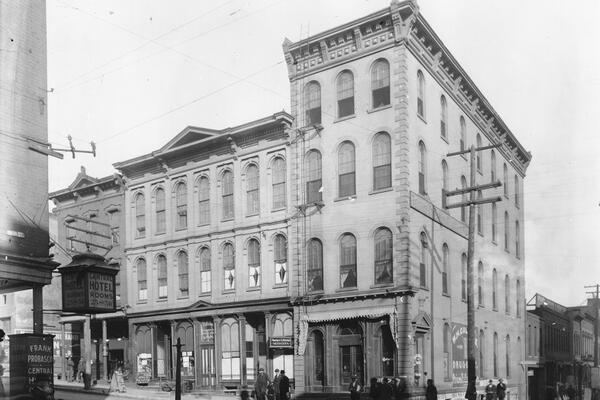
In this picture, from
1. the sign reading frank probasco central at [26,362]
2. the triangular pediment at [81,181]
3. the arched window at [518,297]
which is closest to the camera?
the sign reading frank probasco central at [26,362]

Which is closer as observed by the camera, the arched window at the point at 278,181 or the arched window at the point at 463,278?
the arched window at the point at 278,181

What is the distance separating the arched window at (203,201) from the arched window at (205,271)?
1.55 metres

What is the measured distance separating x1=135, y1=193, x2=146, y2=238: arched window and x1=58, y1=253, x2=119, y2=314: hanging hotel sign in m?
21.5

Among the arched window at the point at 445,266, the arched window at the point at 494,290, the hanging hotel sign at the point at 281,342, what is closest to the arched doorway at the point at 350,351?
the hanging hotel sign at the point at 281,342

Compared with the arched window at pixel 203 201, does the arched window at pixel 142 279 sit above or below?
below

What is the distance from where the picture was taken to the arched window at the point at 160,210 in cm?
3834

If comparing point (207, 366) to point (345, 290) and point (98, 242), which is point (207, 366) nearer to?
point (345, 290)

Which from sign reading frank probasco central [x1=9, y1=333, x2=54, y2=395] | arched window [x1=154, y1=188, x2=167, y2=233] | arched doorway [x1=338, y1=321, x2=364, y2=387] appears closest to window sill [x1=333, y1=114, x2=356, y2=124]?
arched doorway [x1=338, y1=321, x2=364, y2=387]

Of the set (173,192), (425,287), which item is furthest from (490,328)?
(173,192)

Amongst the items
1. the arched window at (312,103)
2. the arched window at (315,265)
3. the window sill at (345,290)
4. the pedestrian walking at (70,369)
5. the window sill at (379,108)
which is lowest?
the pedestrian walking at (70,369)

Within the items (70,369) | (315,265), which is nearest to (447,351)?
(315,265)

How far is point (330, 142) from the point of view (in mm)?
30984

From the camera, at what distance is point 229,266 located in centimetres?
3481

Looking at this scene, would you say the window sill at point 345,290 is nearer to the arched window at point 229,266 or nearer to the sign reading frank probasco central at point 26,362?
the arched window at point 229,266
